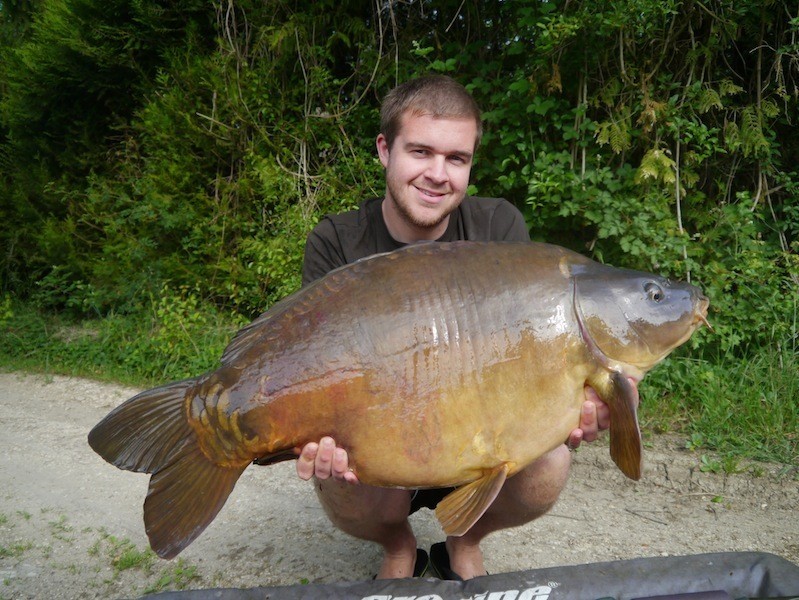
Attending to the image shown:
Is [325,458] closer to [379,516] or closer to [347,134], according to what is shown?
[379,516]

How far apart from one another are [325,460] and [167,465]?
32 centimetres

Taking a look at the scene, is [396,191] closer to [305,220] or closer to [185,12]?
[305,220]

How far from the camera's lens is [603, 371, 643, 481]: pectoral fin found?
1.28m

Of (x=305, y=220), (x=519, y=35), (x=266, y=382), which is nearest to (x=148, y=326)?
(x=305, y=220)

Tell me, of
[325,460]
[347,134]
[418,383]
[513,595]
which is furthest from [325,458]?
[347,134]

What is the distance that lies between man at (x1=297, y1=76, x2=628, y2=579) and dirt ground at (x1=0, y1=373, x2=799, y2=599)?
22 centimetres

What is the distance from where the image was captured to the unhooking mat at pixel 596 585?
1440mm

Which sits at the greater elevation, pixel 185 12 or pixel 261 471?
pixel 185 12

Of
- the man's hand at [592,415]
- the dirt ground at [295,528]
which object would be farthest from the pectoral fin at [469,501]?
the dirt ground at [295,528]

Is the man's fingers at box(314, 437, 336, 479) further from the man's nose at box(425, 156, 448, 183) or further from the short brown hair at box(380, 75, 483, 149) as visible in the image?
the short brown hair at box(380, 75, 483, 149)

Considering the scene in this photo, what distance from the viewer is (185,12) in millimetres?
4984

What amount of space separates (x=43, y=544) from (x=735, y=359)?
308cm

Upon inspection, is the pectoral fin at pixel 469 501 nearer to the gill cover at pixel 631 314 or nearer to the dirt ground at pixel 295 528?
the gill cover at pixel 631 314

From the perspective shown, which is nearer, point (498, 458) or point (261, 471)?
point (498, 458)
